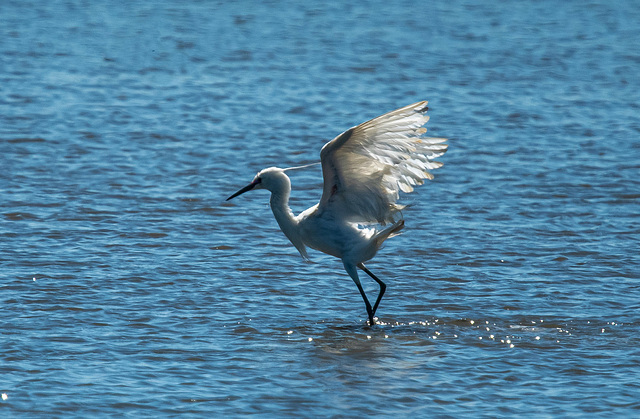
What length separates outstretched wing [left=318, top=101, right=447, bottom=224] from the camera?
7.08 meters

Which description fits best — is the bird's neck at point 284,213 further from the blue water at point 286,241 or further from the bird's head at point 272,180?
the blue water at point 286,241

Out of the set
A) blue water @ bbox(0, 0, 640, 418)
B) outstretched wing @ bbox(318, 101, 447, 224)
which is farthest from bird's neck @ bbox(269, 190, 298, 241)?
blue water @ bbox(0, 0, 640, 418)

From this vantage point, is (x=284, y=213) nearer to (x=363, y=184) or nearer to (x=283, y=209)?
(x=283, y=209)

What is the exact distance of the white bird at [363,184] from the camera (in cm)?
715

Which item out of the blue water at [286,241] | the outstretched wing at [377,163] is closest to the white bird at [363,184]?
the outstretched wing at [377,163]

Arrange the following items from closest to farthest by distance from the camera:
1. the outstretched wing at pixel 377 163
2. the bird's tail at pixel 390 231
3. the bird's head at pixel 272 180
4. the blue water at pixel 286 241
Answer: the blue water at pixel 286 241 → the outstretched wing at pixel 377 163 → the bird's tail at pixel 390 231 → the bird's head at pixel 272 180

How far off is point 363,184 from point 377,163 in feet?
0.91

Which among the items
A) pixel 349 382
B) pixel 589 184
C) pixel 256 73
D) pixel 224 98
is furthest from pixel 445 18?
pixel 349 382

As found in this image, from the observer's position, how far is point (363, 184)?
764cm

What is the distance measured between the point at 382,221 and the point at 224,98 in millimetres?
8184

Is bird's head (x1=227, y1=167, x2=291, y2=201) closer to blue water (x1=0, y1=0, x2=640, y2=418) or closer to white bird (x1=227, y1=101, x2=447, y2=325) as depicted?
white bird (x1=227, y1=101, x2=447, y2=325)

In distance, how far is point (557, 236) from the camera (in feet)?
32.5

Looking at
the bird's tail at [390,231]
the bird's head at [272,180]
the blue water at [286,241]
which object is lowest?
the blue water at [286,241]

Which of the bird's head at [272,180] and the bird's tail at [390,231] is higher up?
the bird's head at [272,180]
